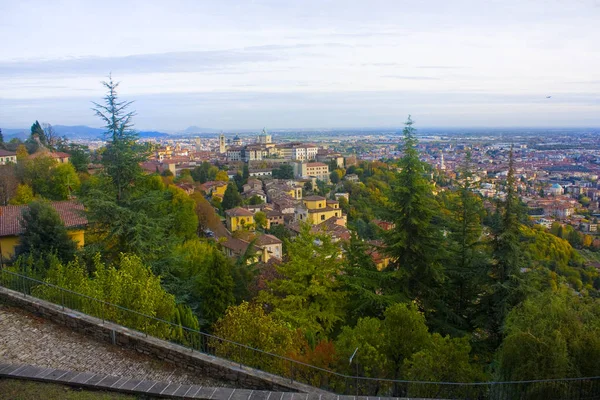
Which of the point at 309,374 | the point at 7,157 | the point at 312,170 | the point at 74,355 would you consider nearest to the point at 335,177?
the point at 312,170

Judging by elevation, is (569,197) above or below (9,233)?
below

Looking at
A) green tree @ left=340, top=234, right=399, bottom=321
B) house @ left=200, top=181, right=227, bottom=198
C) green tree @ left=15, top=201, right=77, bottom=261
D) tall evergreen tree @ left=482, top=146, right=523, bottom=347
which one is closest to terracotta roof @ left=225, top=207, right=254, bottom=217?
house @ left=200, top=181, right=227, bottom=198

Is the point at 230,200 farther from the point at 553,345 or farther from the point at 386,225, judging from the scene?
the point at 553,345

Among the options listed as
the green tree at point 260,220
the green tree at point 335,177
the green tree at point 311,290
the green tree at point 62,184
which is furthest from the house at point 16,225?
the green tree at point 335,177

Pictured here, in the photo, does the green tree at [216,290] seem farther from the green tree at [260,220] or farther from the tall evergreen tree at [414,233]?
the green tree at [260,220]

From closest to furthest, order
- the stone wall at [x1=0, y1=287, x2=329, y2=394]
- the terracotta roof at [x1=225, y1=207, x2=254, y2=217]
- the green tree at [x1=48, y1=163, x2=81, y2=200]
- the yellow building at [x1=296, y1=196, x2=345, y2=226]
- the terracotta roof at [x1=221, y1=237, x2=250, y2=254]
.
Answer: the stone wall at [x1=0, y1=287, x2=329, y2=394], the green tree at [x1=48, y1=163, x2=81, y2=200], the terracotta roof at [x1=221, y1=237, x2=250, y2=254], the terracotta roof at [x1=225, y1=207, x2=254, y2=217], the yellow building at [x1=296, y1=196, x2=345, y2=226]

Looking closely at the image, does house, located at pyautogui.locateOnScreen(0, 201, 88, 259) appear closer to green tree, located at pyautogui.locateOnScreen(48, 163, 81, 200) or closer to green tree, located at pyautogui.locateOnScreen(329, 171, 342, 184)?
green tree, located at pyautogui.locateOnScreen(48, 163, 81, 200)

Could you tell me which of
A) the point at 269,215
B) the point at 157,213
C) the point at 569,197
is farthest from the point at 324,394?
the point at 569,197

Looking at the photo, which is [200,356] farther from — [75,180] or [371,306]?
[75,180]
